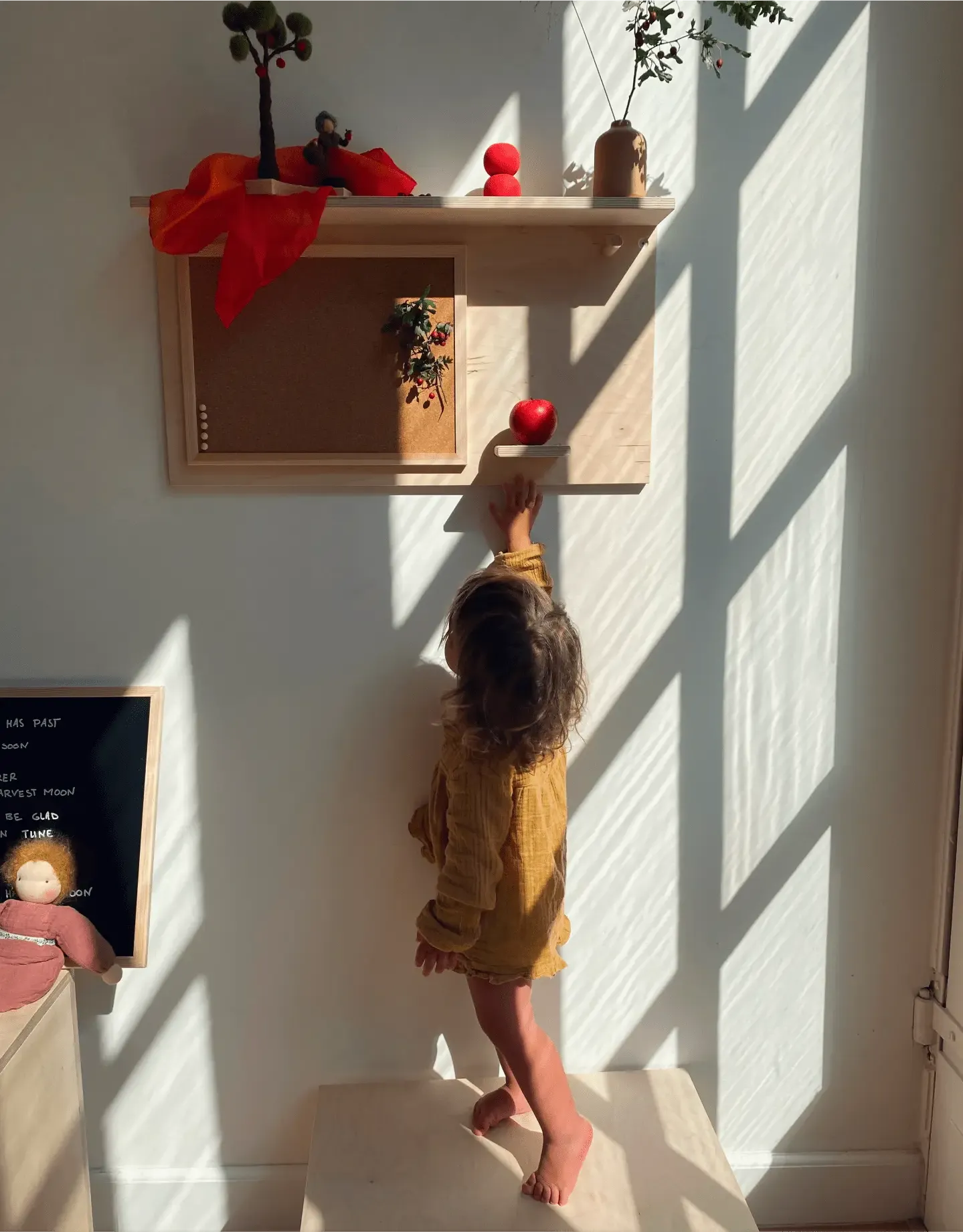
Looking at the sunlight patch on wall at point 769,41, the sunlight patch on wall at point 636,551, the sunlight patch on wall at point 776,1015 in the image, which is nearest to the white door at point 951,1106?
the sunlight patch on wall at point 776,1015

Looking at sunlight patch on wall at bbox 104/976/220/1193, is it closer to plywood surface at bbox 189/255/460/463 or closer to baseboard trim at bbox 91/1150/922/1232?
baseboard trim at bbox 91/1150/922/1232

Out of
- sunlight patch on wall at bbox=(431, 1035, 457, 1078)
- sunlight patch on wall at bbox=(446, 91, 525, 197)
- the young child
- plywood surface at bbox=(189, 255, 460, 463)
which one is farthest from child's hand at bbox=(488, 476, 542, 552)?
sunlight patch on wall at bbox=(431, 1035, 457, 1078)

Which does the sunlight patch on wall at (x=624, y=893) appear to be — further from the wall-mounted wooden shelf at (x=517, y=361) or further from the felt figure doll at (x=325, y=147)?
the felt figure doll at (x=325, y=147)

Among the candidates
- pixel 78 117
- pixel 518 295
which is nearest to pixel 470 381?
pixel 518 295

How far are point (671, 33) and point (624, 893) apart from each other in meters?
1.40

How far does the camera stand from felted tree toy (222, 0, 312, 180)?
117 centimetres

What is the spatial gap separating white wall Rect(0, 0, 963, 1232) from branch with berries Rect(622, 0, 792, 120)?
0.12ft

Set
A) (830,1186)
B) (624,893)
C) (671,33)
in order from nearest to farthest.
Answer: (671,33), (624,893), (830,1186)

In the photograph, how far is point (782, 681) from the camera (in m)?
1.56

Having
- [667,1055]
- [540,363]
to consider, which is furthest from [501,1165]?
[540,363]

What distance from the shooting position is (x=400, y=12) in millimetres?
1348

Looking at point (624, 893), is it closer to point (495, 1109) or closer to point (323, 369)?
point (495, 1109)

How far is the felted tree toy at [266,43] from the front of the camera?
1.17 metres

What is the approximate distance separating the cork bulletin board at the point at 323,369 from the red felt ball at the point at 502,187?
4.6 inches
